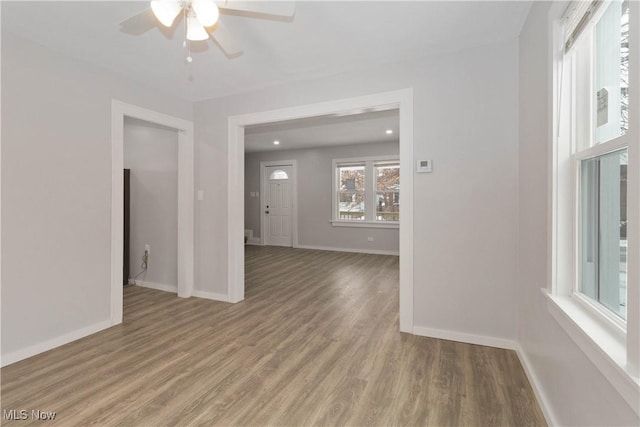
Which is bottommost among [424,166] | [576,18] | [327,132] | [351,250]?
[351,250]

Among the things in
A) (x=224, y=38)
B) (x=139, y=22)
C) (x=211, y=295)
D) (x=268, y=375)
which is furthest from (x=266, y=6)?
(x=211, y=295)

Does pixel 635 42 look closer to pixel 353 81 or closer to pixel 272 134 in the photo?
pixel 353 81

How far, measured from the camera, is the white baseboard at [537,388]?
1.51 m

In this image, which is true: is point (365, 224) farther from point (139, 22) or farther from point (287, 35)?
point (139, 22)

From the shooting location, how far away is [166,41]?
2.36 m

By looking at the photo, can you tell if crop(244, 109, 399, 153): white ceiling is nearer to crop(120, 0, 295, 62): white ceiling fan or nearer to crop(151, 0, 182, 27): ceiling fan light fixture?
crop(120, 0, 295, 62): white ceiling fan

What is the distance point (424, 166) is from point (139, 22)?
2.21 meters

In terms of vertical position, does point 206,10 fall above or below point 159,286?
above

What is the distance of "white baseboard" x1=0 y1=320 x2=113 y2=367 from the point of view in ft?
7.05

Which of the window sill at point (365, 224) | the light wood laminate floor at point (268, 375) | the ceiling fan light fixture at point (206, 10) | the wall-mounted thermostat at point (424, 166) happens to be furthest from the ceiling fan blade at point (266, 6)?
the window sill at point (365, 224)

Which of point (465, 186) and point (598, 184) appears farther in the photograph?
point (465, 186)

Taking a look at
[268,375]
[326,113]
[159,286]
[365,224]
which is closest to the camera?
[268,375]

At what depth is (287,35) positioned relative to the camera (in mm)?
2268

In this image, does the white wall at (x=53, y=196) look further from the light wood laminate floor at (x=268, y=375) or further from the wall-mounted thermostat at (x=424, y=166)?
the wall-mounted thermostat at (x=424, y=166)
